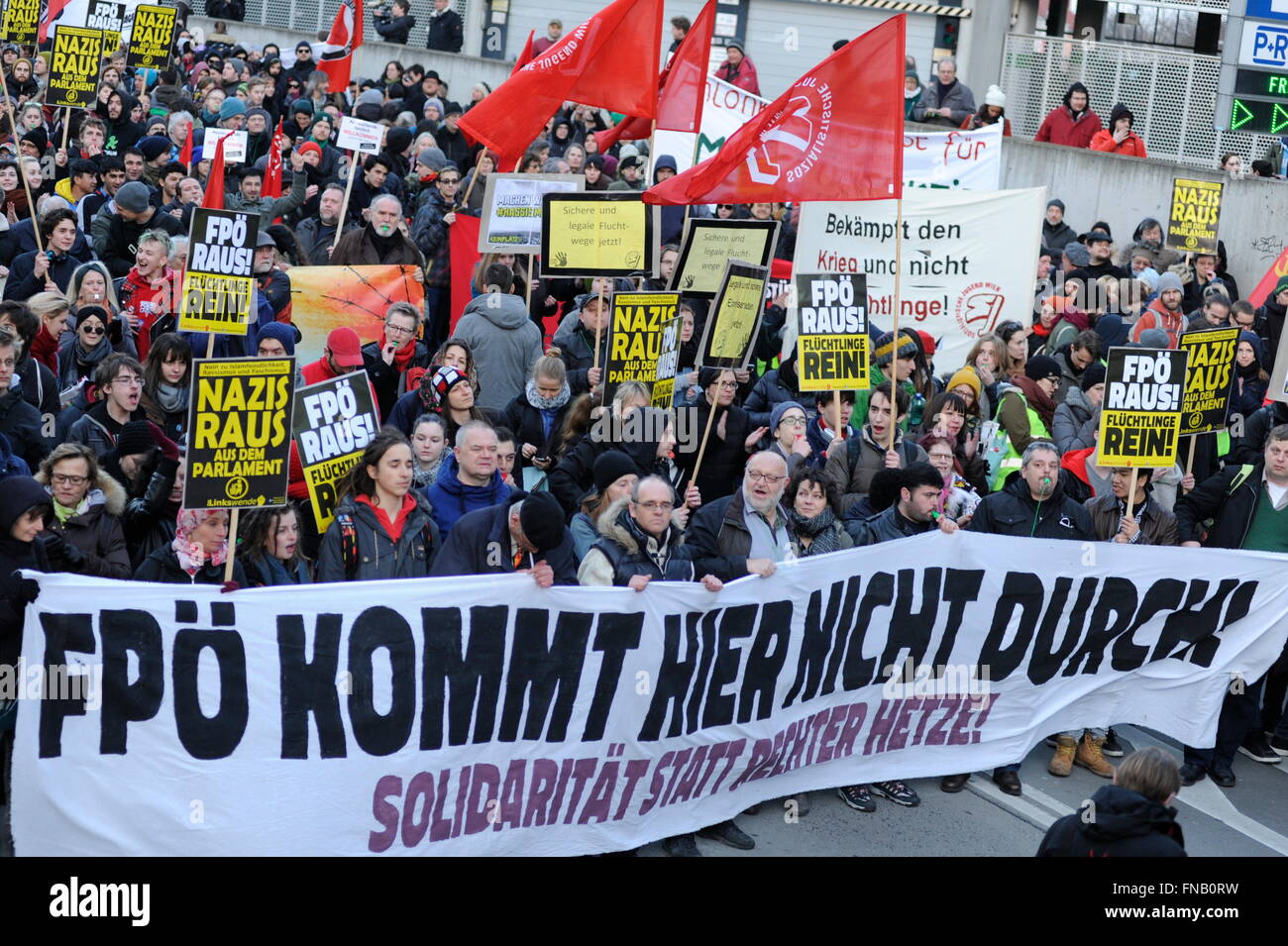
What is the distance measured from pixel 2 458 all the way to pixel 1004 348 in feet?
21.1

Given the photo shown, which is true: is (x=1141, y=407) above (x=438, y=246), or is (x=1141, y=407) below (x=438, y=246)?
below

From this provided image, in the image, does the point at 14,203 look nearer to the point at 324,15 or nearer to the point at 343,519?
the point at 343,519

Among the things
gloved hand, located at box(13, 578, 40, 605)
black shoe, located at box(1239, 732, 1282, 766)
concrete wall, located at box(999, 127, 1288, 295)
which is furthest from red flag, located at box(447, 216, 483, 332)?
concrete wall, located at box(999, 127, 1288, 295)

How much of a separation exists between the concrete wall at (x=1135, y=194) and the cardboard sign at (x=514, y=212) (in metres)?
8.55

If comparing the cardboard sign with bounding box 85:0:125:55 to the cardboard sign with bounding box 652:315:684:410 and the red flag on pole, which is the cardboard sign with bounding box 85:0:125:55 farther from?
the cardboard sign with bounding box 652:315:684:410

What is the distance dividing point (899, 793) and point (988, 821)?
43cm

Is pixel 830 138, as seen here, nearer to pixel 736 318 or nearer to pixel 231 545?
pixel 736 318

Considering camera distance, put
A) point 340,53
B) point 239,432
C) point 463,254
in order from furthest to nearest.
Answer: point 340,53, point 463,254, point 239,432

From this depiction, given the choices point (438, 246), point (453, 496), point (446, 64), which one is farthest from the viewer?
point (446, 64)

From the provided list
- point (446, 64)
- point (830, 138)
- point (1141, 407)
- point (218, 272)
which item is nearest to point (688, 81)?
point (830, 138)

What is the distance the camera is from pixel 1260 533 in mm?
9008

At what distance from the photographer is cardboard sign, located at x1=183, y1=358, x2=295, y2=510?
6.48 meters

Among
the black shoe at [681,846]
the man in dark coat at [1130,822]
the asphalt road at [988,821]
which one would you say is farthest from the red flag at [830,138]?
the man in dark coat at [1130,822]

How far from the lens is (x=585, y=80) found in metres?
11.3
